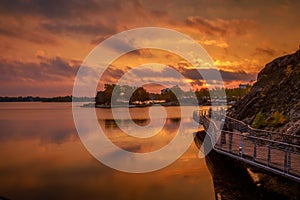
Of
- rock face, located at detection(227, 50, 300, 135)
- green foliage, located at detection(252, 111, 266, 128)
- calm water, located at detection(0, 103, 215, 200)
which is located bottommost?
calm water, located at detection(0, 103, 215, 200)

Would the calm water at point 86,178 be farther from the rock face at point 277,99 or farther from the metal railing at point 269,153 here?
the rock face at point 277,99

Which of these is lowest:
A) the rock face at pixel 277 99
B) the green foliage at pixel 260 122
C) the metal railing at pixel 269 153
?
the metal railing at pixel 269 153

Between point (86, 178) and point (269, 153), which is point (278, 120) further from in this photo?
point (86, 178)

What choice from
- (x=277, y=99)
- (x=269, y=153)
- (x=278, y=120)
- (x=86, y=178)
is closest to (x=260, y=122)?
(x=278, y=120)

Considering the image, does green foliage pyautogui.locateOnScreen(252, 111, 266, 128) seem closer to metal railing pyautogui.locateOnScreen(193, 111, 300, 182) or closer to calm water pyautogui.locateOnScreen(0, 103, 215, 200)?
metal railing pyautogui.locateOnScreen(193, 111, 300, 182)

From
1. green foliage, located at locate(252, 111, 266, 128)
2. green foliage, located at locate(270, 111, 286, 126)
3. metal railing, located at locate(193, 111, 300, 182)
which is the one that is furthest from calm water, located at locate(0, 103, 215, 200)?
green foliage, located at locate(270, 111, 286, 126)

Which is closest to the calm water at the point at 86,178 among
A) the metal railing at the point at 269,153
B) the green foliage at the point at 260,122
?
the metal railing at the point at 269,153

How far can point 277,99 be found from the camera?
32312mm

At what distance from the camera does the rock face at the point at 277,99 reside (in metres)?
26.1

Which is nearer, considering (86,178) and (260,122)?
(86,178)

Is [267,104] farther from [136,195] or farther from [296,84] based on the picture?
[136,195]

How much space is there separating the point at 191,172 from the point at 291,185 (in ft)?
30.7

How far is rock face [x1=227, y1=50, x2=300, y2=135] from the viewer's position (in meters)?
26.1

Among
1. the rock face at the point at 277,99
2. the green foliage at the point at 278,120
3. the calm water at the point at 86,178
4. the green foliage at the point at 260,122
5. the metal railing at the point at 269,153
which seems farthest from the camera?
the green foliage at the point at 260,122
